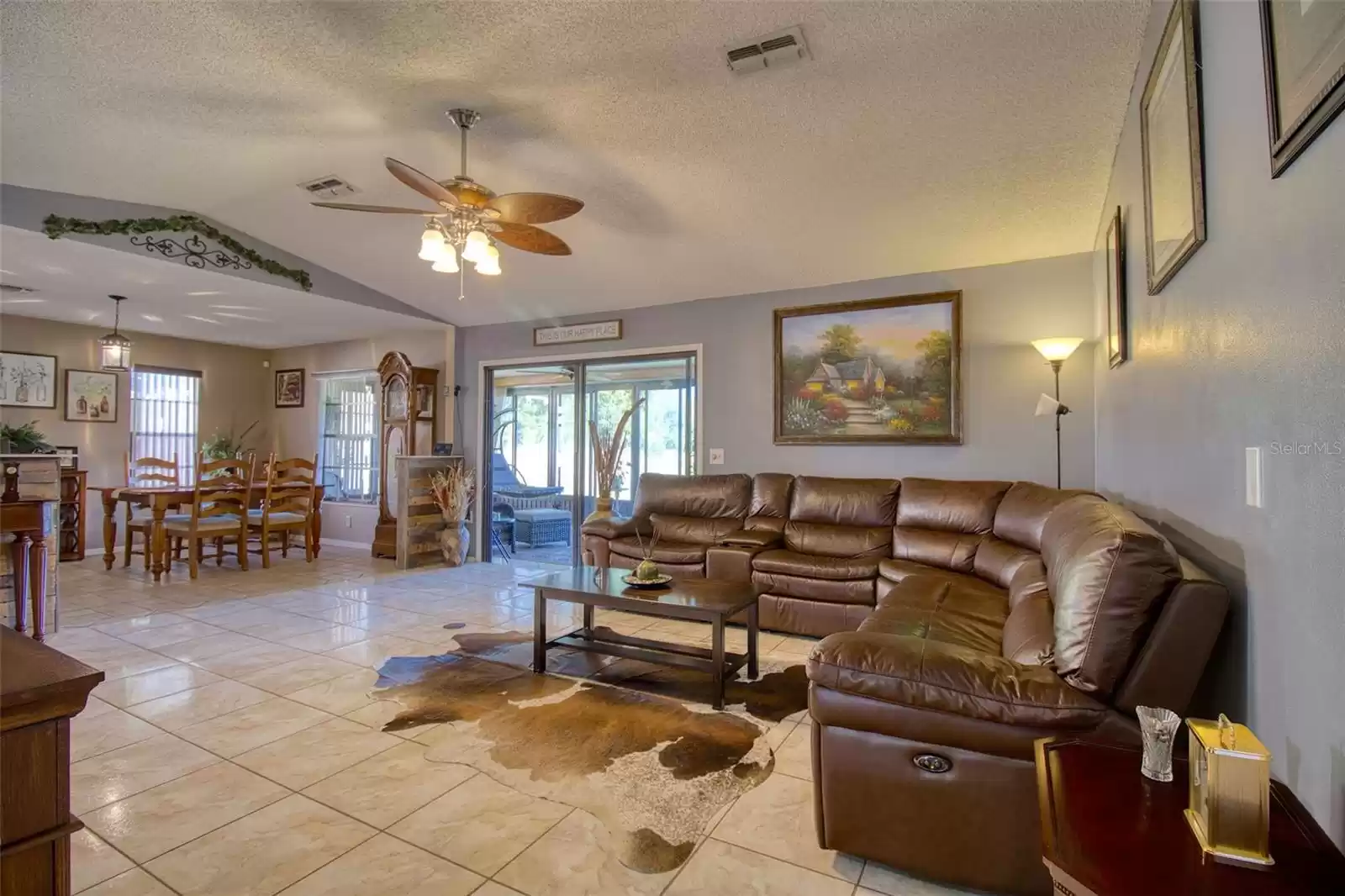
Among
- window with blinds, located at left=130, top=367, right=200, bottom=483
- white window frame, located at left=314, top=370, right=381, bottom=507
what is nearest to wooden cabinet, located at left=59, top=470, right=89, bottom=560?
window with blinds, located at left=130, top=367, right=200, bottom=483

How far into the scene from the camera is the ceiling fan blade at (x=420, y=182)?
2.52 metres

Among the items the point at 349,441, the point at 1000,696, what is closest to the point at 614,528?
the point at 1000,696

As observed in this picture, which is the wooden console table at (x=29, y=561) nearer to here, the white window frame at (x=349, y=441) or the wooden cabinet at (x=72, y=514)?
the wooden cabinet at (x=72, y=514)

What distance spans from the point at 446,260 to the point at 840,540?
2.87 metres

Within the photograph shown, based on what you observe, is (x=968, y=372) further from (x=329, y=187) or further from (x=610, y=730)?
(x=329, y=187)

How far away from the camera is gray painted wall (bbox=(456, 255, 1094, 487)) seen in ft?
13.4

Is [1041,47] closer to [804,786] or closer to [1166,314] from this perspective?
[1166,314]

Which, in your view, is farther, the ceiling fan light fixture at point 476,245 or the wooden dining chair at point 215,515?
the wooden dining chair at point 215,515

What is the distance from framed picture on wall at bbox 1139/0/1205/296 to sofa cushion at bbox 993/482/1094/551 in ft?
4.58

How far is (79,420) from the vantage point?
6.51 meters

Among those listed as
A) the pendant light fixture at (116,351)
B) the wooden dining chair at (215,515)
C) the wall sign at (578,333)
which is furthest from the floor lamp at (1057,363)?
the pendant light fixture at (116,351)

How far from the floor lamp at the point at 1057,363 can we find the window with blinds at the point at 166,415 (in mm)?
8162

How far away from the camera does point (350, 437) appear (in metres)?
7.48

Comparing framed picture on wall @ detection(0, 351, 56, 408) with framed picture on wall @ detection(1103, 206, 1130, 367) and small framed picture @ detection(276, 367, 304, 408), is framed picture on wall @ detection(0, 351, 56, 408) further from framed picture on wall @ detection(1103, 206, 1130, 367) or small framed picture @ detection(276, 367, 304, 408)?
framed picture on wall @ detection(1103, 206, 1130, 367)
